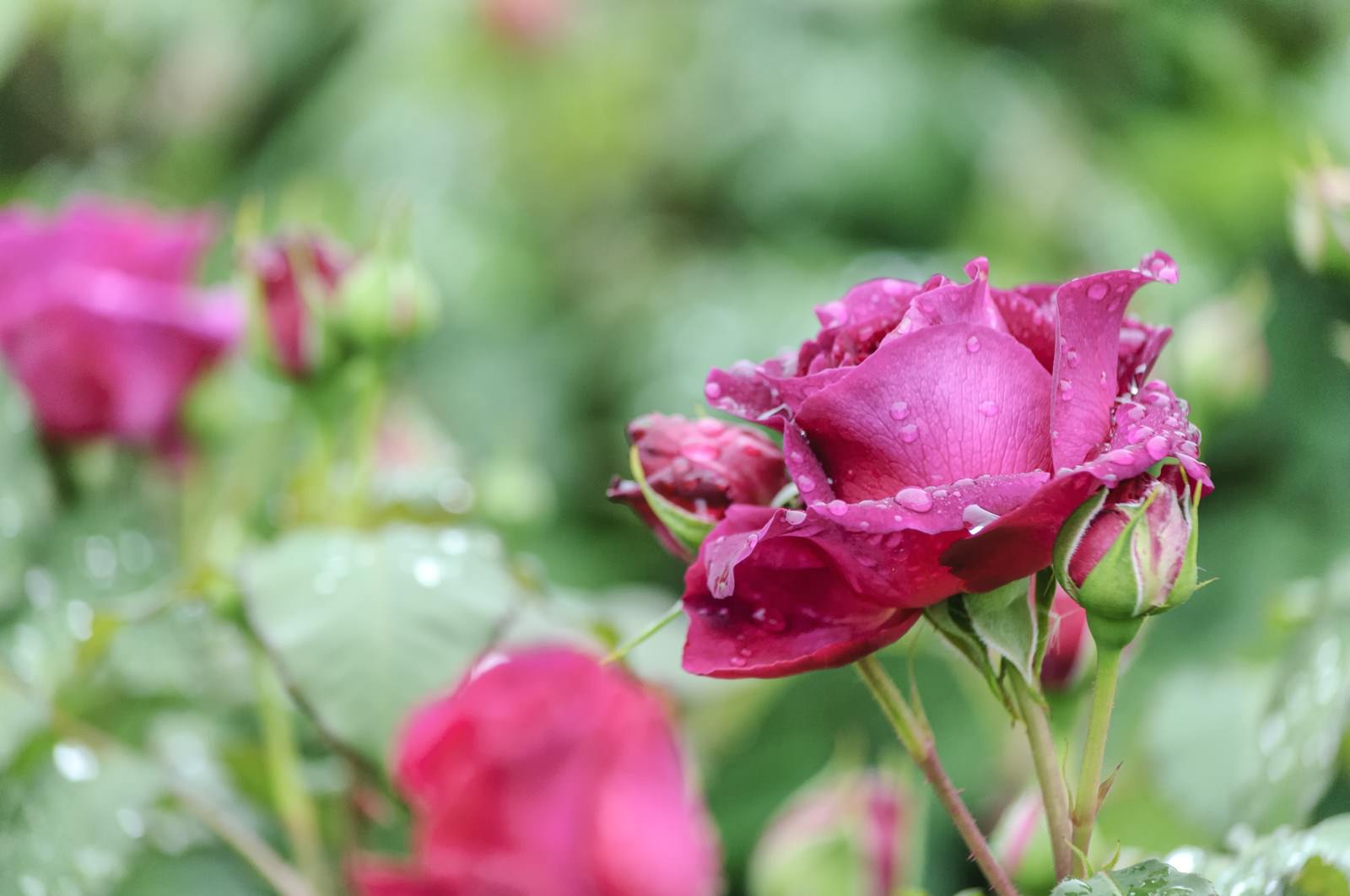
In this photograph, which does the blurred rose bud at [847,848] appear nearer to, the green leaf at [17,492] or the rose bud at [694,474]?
the rose bud at [694,474]

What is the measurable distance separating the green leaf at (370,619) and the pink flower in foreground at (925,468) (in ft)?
0.48

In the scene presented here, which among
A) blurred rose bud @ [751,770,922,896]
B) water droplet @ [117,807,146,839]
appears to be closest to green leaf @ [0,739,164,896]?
water droplet @ [117,807,146,839]

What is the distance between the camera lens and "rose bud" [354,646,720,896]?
10.7 inches

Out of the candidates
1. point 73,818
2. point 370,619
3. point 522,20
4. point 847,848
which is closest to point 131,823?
point 73,818

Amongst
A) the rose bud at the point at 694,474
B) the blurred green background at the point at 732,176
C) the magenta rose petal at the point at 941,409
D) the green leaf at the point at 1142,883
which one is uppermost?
the magenta rose petal at the point at 941,409

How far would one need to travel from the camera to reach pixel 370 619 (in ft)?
1.21

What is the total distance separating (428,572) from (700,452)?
0.16 m

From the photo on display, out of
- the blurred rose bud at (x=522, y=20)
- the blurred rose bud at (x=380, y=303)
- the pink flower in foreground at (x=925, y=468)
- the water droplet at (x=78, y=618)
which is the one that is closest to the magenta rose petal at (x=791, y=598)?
the pink flower in foreground at (x=925, y=468)

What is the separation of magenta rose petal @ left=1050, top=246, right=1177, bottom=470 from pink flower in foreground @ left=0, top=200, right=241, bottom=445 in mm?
421

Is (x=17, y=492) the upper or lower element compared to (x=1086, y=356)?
lower

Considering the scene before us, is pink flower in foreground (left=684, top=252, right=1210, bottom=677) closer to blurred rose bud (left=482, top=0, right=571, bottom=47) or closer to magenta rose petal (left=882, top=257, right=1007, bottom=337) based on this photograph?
magenta rose petal (left=882, top=257, right=1007, bottom=337)

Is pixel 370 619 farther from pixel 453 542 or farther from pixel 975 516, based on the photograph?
pixel 975 516

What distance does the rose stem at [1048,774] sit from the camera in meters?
0.24

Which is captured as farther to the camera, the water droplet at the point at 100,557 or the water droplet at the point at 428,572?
the water droplet at the point at 100,557
